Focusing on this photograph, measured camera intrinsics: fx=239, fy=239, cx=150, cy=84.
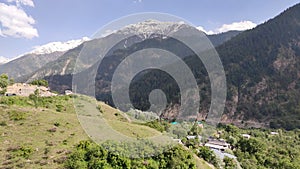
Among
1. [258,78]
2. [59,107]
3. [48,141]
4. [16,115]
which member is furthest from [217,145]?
[258,78]

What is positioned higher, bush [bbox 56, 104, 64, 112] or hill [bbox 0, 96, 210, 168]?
bush [bbox 56, 104, 64, 112]

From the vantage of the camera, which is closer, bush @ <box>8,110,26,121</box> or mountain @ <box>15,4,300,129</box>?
bush @ <box>8,110,26,121</box>

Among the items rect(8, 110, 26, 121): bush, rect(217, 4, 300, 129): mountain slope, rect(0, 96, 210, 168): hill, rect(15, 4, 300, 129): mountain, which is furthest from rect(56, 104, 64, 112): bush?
rect(217, 4, 300, 129): mountain slope

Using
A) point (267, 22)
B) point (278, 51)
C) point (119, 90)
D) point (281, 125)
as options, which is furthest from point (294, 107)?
point (119, 90)

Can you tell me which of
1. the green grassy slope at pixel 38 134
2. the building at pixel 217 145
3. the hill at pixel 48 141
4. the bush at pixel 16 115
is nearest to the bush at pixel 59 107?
Result: the green grassy slope at pixel 38 134

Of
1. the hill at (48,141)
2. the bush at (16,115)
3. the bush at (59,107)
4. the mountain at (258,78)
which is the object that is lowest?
the hill at (48,141)

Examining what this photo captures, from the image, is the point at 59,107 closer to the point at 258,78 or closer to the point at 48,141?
the point at 48,141

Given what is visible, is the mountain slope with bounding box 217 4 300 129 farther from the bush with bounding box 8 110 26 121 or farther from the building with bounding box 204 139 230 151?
the bush with bounding box 8 110 26 121

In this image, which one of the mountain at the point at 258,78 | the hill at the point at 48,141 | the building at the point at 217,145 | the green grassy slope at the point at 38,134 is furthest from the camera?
the mountain at the point at 258,78

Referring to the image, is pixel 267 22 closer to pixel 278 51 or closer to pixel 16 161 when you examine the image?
pixel 278 51

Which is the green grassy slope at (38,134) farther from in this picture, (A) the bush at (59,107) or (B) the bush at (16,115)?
(A) the bush at (59,107)

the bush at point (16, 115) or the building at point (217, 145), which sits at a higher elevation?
the bush at point (16, 115)
